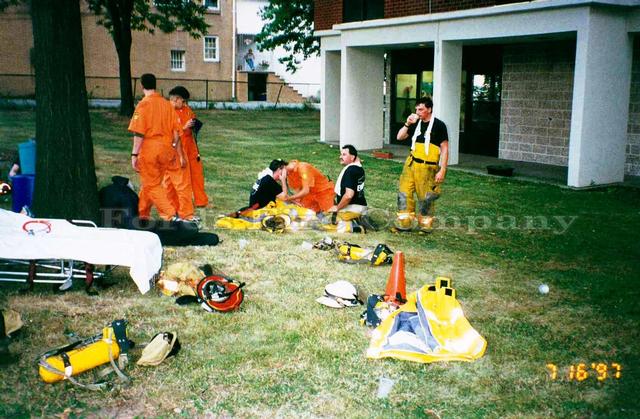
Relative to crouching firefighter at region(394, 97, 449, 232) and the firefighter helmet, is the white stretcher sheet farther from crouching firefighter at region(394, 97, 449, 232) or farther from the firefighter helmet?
crouching firefighter at region(394, 97, 449, 232)

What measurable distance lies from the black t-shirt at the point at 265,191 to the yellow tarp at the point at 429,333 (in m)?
4.21

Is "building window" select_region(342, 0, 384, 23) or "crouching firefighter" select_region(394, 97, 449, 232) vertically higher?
"building window" select_region(342, 0, 384, 23)

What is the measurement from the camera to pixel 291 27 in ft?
107

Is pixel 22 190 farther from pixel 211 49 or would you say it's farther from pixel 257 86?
pixel 257 86

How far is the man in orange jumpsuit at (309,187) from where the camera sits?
920 centimetres

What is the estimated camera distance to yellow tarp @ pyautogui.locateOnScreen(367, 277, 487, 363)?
5031mm

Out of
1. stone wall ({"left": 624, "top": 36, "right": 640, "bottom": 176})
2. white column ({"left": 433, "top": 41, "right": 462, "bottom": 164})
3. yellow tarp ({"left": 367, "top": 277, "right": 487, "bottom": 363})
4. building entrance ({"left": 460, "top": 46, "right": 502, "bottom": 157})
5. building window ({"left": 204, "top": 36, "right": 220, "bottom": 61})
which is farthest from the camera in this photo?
building window ({"left": 204, "top": 36, "right": 220, "bottom": 61})

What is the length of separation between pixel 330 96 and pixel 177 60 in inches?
885

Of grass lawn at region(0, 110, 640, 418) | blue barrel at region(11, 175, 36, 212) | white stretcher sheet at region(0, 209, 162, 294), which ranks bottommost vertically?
grass lawn at region(0, 110, 640, 418)

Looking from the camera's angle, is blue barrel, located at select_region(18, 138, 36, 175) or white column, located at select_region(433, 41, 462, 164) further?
white column, located at select_region(433, 41, 462, 164)

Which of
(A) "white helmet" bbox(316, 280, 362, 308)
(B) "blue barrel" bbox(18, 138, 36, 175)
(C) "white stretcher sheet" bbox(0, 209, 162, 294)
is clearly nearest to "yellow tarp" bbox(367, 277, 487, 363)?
(A) "white helmet" bbox(316, 280, 362, 308)

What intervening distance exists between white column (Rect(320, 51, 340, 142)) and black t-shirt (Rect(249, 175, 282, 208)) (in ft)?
38.0

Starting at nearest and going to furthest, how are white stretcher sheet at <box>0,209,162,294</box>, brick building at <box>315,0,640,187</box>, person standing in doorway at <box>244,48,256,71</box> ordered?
1. white stretcher sheet at <box>0,209,162,294</box>
2. brick building at <box>315,0,640,187</box>
3. person standing in doorway at <box>244,48,256,71</box>

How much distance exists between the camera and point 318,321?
5781 mm
